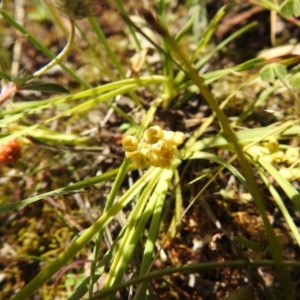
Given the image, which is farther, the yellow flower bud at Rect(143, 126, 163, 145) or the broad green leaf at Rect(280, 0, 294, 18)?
the broad green leaf at Rect(280, 0, 294, 18)

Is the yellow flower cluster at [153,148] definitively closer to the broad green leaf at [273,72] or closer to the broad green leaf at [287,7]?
the broad green leaf at [273,72]

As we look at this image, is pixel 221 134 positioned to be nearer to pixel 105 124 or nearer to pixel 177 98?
pixel 177 98

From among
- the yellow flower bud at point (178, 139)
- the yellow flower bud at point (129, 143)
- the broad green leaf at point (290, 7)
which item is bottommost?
the yellow flower bud at point (178, 139)

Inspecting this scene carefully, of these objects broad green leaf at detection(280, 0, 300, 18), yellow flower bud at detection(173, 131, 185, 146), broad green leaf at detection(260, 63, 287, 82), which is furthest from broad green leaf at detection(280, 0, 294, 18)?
yellow flower bud at detection(173, 131, 185, 146)

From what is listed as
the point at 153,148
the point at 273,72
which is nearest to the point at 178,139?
the point at 153,148

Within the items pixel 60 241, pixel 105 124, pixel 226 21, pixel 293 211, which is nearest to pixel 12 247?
pixel 60 241

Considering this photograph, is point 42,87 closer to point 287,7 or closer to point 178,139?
point 178,139

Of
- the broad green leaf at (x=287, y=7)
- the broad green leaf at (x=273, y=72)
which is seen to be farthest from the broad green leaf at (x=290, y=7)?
the broad green leaf at (x=273, y=72)

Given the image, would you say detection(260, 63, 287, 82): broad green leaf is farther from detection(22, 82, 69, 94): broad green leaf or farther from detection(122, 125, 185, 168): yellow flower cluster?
detection(22, 82, 69, 94): broad green leaf

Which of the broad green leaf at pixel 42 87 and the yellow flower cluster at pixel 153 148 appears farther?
the broad green leaf at pixel 42 87
